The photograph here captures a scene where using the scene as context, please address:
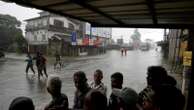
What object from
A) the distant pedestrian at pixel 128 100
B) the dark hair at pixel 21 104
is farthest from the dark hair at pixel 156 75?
the dark hair at pixel 21 104

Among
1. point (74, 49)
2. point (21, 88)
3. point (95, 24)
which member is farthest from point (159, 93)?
point (74, 49)

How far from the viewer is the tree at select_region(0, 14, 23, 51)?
52.6 metres

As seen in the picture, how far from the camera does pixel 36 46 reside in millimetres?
48219

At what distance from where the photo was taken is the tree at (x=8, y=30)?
52.6 meters

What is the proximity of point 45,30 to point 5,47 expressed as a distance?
11.7m

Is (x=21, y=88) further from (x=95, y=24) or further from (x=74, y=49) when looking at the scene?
(x=74, y=49)

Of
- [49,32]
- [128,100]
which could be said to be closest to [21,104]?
[128,100]

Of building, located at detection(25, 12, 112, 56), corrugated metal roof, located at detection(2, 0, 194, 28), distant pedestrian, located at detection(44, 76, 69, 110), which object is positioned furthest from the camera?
building, located at detection(25, 12, 112, 56)

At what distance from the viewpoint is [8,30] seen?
177ft

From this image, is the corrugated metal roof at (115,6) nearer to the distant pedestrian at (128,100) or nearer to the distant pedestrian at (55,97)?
the distant pedestrian at (55,97)

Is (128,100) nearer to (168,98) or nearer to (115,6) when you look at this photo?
(168,98)

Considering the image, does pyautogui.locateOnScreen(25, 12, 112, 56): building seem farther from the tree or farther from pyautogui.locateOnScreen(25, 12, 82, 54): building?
the tree

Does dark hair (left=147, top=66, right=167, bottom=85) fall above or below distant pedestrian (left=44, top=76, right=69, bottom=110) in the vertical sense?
above

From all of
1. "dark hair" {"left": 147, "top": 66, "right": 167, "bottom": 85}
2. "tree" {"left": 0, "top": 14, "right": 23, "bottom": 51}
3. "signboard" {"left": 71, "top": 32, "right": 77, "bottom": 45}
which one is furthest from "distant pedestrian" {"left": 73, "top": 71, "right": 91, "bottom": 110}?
"tree" {"left": 0, "top": 14, "right": 23, "bottom": 51}
